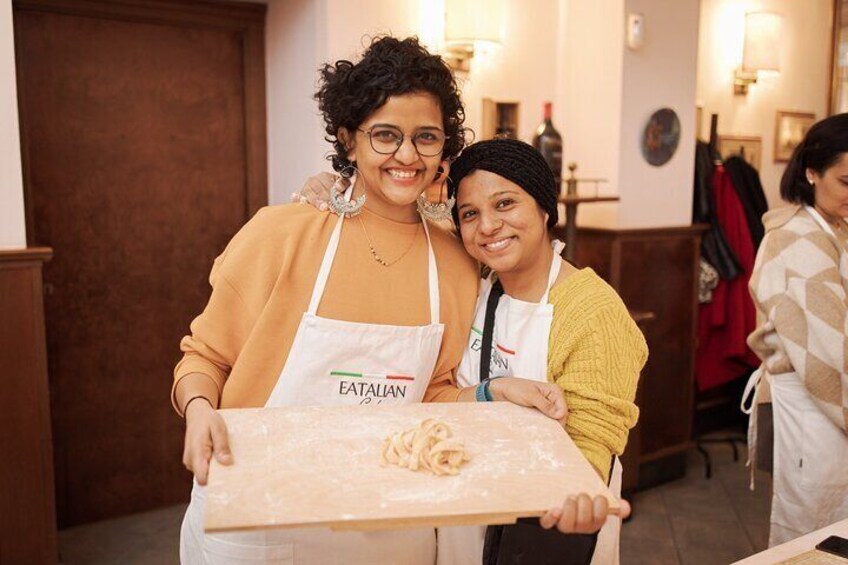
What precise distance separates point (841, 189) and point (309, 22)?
6.87ft

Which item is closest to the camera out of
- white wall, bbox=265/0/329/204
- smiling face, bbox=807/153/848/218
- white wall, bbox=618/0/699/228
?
smiling face, bbox=807/153/848/218

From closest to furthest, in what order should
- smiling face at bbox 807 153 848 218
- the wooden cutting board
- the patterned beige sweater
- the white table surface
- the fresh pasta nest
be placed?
the wooden cutting board
the fresh pasta nest
the white table surface
the patterned beige sweater
smiling face at bbox 807 153 848 218

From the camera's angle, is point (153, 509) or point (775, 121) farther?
point (775, 121)

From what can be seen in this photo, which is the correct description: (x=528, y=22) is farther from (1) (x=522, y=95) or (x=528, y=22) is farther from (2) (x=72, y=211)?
(2) (x=72, y=211)

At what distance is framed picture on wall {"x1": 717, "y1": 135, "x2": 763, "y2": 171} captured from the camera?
4.61 m

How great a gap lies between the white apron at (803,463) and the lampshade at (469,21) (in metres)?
1.68

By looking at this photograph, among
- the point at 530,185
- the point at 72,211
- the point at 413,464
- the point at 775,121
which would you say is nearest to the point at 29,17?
the point at 72,211

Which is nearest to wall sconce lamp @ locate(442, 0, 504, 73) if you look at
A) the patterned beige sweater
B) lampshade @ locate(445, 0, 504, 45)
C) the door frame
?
lampshade @ locate(445, 0, 504, 45)

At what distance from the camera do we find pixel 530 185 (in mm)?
1601

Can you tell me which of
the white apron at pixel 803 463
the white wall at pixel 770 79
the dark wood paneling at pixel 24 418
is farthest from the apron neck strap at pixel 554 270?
the white wall at pixel 770 79

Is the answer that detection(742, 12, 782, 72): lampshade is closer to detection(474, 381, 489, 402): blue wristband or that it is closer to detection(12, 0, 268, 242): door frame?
detection(12, 0, 268, 242): door frame

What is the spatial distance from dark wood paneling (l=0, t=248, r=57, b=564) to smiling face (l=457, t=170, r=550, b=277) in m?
1.77

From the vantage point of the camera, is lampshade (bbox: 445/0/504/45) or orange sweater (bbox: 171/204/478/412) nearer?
orange sweater (bbox: 171/204/478/412)

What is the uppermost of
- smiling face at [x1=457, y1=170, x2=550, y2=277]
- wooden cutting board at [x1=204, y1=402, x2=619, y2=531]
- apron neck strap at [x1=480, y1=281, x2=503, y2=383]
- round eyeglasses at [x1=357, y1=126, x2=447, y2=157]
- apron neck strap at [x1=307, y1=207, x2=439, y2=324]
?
round eyeglasses at [x1=357, y1=126, x2=447, y2=157]
